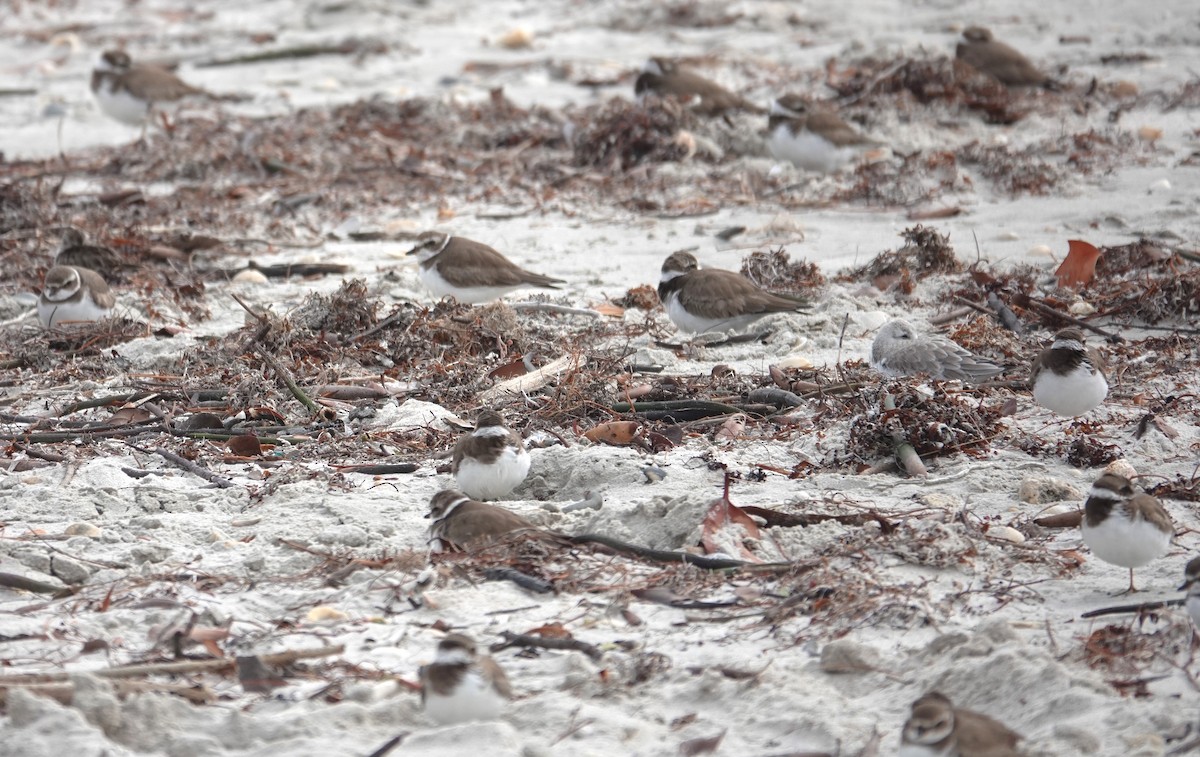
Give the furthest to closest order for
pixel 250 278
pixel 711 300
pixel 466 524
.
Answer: pixel 250 278 → pixel 711 300 → pixel 466 524

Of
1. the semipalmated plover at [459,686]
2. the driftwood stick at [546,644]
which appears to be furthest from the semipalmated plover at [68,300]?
the semipalmated plover at [459,686]

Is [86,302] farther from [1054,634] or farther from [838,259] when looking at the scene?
[1054,634]

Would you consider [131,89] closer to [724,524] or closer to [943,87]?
[943,87]

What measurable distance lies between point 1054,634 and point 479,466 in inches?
78.8

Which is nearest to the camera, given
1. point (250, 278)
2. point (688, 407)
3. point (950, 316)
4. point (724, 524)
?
point (724, 524)

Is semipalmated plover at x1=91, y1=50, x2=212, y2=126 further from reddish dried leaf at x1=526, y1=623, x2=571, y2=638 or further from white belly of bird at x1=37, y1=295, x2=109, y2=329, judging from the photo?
reddish dried leaf at x1=526, y1=623, x2=571, y2=638

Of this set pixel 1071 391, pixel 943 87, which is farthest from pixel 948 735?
pixel 943 87

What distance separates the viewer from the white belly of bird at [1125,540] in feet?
12.9

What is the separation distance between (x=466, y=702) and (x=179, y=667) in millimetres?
861

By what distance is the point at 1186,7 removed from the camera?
497 inches

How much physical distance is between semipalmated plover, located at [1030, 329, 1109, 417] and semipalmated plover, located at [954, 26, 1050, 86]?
620 centimetres

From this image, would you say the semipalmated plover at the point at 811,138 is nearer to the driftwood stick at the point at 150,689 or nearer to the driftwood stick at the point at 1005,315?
the driftwood stick at the point at 1005,315

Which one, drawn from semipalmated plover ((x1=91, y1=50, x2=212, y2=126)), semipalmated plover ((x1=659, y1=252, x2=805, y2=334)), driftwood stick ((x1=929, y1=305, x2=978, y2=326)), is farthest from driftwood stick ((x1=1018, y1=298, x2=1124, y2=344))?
semipalmated plover ((x1=91, y1=50, x2=212, y2=126))

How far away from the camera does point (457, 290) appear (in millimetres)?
7230
